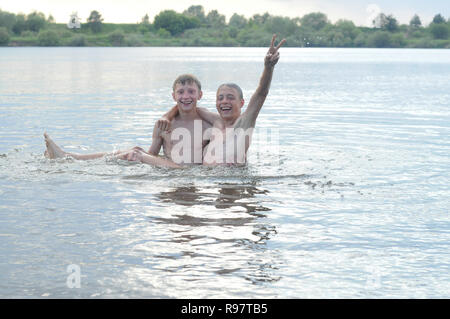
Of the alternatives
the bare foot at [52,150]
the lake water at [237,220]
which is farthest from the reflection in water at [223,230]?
the bare foot at [52,150]

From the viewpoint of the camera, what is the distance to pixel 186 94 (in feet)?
29.6

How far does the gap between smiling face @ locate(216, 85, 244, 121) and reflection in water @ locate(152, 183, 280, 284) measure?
1.29m

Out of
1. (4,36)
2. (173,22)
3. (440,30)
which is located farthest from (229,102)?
(173,22)

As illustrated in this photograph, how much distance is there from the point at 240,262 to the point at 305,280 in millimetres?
559

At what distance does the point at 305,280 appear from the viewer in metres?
4.61

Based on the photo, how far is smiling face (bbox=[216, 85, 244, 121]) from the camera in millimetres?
8512

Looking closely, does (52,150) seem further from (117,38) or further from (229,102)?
(117,38)

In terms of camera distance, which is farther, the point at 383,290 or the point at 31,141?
the point at 31,141

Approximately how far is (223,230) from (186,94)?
3.69 m

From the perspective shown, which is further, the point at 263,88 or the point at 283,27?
the point at 283,27

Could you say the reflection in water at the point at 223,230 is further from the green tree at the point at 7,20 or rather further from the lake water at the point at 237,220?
the green tree at the point at 7,20

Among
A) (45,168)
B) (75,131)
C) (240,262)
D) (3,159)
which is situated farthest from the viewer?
(75,131)
